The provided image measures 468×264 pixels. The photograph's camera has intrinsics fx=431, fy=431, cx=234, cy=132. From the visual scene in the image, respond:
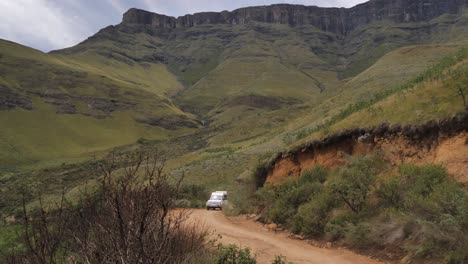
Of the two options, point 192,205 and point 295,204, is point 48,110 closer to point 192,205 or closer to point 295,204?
point 192,205

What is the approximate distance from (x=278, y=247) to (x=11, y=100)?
119050 millimetres

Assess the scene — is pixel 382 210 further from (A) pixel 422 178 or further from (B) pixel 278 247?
(B) pixel 278 247

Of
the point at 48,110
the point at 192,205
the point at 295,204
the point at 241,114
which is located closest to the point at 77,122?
the point at 48,110

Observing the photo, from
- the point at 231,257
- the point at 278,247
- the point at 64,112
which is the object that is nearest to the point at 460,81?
the point at 278,247

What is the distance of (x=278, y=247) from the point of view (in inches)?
536

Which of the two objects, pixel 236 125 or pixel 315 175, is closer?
pixel 315 175

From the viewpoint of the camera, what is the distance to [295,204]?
18.1 m

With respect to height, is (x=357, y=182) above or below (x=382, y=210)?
above

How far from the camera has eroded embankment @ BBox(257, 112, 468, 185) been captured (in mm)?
13656

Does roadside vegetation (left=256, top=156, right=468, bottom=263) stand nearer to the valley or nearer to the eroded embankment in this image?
the valley

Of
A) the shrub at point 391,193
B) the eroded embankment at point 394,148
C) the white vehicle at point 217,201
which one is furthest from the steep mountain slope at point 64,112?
the shrub at point 391,193

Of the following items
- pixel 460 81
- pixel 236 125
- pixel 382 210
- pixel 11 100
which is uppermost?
pixel 460 81

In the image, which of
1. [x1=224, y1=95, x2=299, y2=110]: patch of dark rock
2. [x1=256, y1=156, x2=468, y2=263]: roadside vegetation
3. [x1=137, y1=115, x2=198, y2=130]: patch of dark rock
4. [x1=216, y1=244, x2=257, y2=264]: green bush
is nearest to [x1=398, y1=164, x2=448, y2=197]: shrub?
Answer: [x1=256, y1=156, x2=468, y2=263]: roadside vegetation

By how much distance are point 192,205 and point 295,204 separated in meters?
15.4
